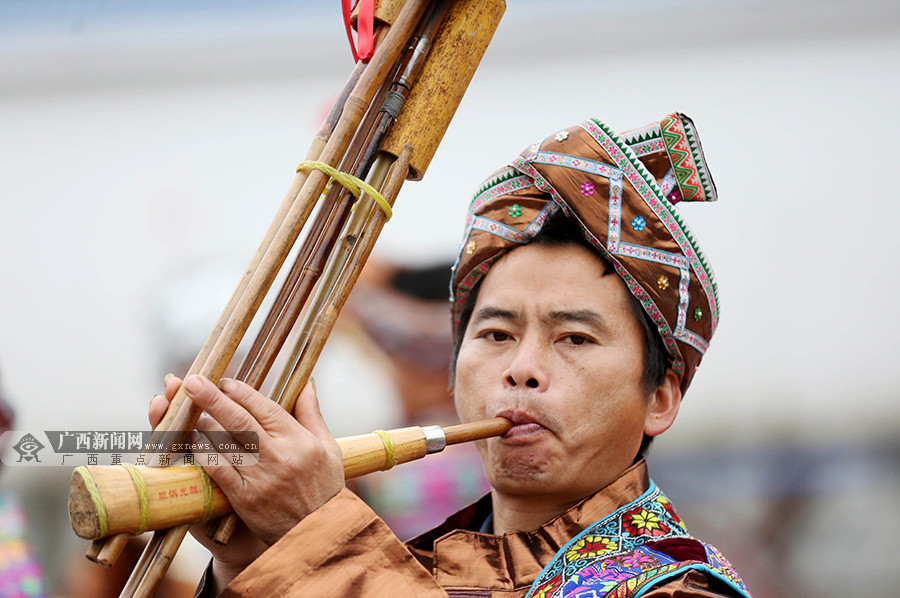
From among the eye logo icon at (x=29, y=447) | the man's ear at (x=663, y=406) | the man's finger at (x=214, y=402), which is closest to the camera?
the man's finger at (x=214, y=402)

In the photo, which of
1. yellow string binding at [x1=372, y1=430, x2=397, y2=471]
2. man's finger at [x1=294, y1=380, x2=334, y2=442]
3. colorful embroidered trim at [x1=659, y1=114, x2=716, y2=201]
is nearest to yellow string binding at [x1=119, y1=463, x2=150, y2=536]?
man's finger at [x1=294, y1=380, x2=334, y2=442]

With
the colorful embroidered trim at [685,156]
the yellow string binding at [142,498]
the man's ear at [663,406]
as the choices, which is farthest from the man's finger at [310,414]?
the colorful embroidered trim at [685,156]

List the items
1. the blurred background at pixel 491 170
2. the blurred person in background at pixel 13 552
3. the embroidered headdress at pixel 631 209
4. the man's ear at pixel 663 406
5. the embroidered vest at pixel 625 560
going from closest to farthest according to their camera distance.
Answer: the embroidered vest at pixel 625 560 → the embroidered headdress at pixel 631 209 → the man's ear at pixel 663 406 → the blurred background at pixel 491 170 → the blurred person in background at pixel 13 552

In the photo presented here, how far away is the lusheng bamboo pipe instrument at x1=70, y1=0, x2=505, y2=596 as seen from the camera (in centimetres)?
118

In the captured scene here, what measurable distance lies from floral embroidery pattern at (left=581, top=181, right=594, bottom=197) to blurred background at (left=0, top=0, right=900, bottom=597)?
1.95 metres

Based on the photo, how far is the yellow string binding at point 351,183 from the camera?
1.28m

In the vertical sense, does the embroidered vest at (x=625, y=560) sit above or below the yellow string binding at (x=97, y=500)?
above

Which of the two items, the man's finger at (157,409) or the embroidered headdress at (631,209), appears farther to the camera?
the embroidered headdress at (631,209)

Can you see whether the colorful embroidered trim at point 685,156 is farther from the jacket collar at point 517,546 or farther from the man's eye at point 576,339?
the jacket collar at point 517,546

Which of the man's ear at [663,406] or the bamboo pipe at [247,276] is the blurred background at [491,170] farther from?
the bamboo pipe at [247,276]

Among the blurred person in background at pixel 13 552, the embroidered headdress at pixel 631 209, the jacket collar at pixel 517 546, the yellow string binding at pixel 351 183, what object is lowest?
the blurred person in background at pixel 13 552

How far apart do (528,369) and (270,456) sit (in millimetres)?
688

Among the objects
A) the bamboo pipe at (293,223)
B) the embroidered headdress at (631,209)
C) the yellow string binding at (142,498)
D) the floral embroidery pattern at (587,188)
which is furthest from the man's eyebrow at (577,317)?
the yellow string binding at (142,498)

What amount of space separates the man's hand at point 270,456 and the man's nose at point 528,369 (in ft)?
1.86
